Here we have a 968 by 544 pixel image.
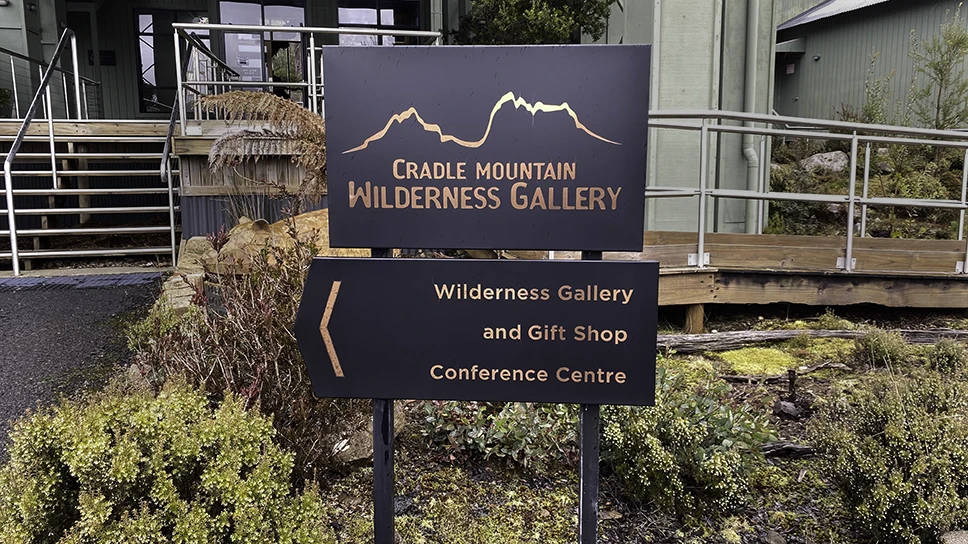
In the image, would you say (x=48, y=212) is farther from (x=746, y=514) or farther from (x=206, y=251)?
(x=746, y=514)

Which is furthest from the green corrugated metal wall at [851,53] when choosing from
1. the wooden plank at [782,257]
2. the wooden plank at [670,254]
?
the wooden plank at [670,254]

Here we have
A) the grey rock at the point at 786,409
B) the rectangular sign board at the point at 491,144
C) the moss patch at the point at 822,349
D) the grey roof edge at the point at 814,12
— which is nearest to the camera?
the rectangular sign board at the point at 491,144

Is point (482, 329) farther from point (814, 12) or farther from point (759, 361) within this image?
point (814, 12)

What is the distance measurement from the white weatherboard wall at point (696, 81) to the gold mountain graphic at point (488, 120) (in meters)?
5.38

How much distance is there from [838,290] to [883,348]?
145 centimetres

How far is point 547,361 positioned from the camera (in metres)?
2.24

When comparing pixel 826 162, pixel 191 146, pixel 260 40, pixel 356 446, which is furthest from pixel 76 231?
pixel 826 162

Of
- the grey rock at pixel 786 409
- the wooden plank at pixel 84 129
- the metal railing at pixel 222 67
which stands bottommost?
the grey rock at pixel 786 409

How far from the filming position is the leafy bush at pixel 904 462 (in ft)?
7.73

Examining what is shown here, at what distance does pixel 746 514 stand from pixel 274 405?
6.67 feet

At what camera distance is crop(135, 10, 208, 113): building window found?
44.3ft

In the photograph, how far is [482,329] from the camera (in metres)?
2.25

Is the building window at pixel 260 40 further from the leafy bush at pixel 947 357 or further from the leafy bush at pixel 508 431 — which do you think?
the leafy bush at pixel 947 357

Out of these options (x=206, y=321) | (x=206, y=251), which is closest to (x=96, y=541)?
(x=206, y=321)
